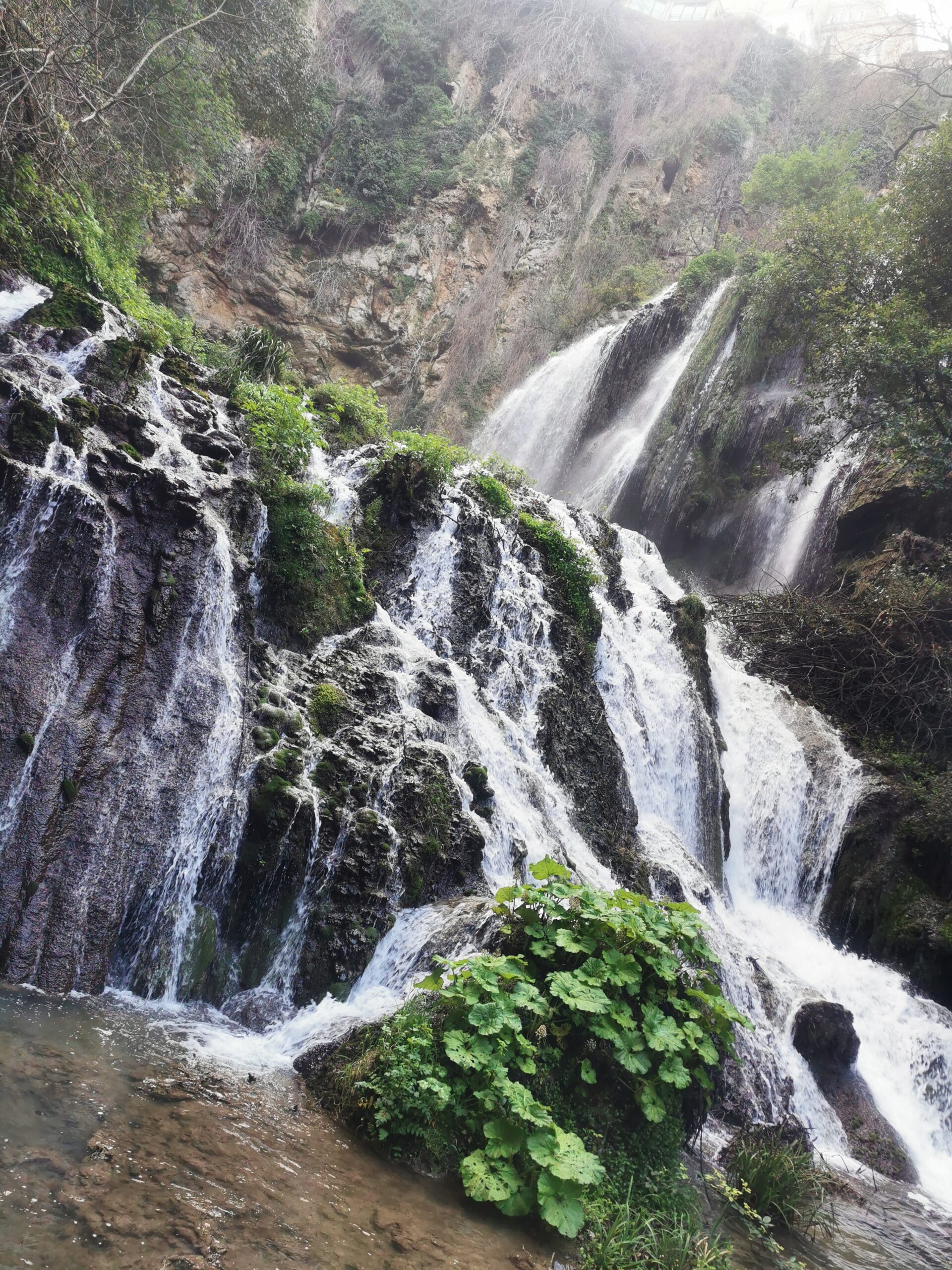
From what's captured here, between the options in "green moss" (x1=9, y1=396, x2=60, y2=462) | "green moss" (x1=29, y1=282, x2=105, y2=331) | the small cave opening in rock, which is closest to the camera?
"green moss" (x1=9, y1=396, x2=60, y2=462)

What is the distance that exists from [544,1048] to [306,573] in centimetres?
513

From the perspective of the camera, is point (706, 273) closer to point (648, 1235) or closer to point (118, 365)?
point (118, 365)

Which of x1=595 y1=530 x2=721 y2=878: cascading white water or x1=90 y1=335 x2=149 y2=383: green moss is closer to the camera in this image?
x1=90 y1=335 x2=149 y2=383: green moss

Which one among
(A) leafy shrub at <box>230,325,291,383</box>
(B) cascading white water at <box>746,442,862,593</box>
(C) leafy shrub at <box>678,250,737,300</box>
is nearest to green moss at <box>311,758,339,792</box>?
(A) leafy shrub at <box>230,325,291,383</box>

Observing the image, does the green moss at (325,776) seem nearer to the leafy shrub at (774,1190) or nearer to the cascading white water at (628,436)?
the leafy shrub at (774,1190)

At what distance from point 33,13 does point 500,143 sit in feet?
77.2

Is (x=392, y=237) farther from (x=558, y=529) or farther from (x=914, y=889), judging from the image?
(x=914, y=889)

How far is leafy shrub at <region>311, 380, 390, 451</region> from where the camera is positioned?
38.6 feet

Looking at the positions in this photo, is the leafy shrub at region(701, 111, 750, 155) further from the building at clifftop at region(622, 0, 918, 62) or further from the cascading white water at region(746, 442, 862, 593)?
the cascading white water at region(746, 442, 862, 593)

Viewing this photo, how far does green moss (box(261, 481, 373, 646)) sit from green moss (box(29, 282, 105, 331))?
2723mm

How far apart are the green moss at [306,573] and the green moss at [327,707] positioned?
2.87ft

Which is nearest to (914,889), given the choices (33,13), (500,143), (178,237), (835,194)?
(33,13)

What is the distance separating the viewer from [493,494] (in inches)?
426

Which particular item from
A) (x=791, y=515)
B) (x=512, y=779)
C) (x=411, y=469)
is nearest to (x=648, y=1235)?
(x=512, y=779)
